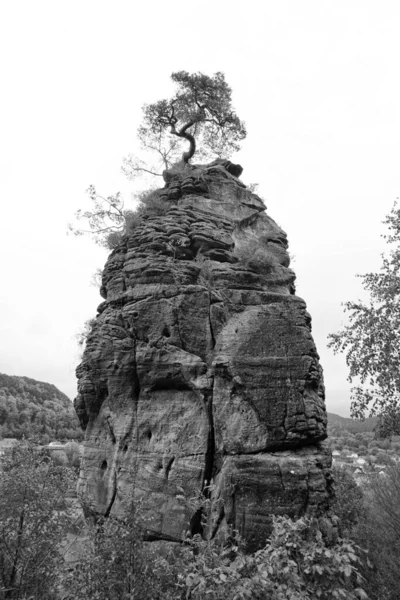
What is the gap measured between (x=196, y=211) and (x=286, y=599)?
14528 millimetres

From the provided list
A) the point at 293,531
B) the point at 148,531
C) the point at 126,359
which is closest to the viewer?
the point at 293,531

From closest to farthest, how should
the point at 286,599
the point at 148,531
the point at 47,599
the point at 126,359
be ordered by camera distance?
the point at 286,599
the point at 47,599
the point at 148,531
the point at 126,359

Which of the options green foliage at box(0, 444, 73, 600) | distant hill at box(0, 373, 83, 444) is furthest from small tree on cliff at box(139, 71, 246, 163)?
distant hill at box(0, 373, 83, 444)

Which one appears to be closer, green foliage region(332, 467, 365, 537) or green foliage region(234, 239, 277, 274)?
green foliage region(234, 239, 277, 274)

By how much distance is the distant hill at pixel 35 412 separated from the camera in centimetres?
8006

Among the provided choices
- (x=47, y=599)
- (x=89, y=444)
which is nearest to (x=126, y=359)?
(x=89, y=444)

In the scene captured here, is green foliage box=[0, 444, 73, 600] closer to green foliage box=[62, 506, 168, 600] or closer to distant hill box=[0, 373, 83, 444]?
green foliage box=[62, 506, 168, 600]

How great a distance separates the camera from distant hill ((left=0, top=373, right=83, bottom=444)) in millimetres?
80062

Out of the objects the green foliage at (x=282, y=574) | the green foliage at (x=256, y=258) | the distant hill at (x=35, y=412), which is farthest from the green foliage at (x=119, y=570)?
the distant hill at (x=35, y=412)

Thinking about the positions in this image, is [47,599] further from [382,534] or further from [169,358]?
[382,534]

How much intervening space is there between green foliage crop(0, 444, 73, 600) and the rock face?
105 inches

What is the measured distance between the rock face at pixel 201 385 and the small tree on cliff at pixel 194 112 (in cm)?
776

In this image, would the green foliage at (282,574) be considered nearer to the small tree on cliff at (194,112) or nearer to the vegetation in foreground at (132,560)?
the vegetation in foreground at (132,560)

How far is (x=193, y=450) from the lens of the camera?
1255 cm
